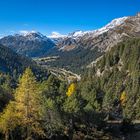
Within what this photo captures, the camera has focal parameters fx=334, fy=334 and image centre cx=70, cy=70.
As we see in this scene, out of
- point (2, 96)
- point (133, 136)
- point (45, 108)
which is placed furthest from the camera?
point (133, 136)

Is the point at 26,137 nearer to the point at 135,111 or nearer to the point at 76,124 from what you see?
the point at 76,124

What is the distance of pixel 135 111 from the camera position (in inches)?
6658

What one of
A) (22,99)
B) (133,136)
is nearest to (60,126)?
(22,99)

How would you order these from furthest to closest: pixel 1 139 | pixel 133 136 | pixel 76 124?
pixel 133 136, pixel 76 124, pixel 1 139

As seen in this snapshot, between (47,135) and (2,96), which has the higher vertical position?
(2,96)

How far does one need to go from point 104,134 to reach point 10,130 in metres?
45.0

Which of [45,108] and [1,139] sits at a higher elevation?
[45,108]

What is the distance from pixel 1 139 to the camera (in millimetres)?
80688

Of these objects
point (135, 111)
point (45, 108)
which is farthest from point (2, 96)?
point (135, 111)

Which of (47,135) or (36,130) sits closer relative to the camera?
(36,130)

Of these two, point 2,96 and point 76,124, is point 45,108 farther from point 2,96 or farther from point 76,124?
point 76,124

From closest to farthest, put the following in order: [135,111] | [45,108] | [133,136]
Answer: [45,108] → [133,136] → [135,111]

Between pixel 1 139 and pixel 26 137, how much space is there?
19.8ft

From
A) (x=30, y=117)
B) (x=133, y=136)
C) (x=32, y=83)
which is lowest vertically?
(x=133, y=136)
